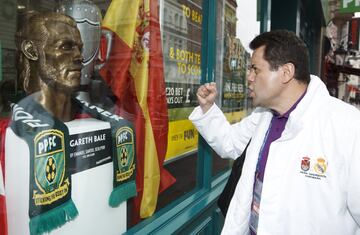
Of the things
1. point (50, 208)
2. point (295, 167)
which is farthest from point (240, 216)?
point (50, 208)

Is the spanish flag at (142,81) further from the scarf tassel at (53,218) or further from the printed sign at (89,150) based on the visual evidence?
the scarf tassel at (53,218)

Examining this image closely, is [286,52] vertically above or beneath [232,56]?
beneath

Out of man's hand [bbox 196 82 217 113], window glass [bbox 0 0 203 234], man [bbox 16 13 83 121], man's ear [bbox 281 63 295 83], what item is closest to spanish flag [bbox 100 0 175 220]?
window glass [bbox 0 0 203 234]

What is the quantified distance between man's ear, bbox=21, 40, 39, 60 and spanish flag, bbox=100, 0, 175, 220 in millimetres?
489

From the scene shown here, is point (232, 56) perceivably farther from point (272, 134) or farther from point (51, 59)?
point (51, 59)

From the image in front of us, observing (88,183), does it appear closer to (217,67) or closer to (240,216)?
(240,216)

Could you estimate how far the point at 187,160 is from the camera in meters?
3.01

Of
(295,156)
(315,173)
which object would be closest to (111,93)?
(295,156)

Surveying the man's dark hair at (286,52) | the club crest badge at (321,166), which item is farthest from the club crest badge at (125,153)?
the club crest badge at (321,166)

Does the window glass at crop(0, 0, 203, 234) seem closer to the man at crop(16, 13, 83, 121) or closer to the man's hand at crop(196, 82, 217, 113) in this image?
the man at crop(16, 13, 83, 121)

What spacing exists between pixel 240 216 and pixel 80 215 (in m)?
0.78

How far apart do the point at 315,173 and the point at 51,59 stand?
123 centimetres

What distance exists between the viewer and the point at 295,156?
69.6 inches

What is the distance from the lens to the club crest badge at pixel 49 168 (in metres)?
1.50
